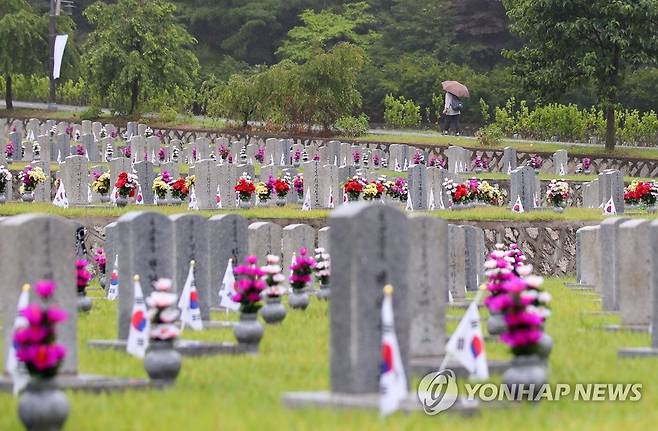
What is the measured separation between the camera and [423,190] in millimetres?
37906

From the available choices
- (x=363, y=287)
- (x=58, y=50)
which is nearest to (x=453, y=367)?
(x=363, y=287)

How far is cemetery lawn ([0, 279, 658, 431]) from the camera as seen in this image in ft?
41.2

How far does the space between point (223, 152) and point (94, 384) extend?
124ft

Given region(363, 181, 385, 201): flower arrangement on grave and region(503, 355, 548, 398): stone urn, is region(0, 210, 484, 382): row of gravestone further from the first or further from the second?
region(363, 181, 385, 201): flower arrangement on grave

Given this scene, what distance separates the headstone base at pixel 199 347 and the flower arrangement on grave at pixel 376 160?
112 ft

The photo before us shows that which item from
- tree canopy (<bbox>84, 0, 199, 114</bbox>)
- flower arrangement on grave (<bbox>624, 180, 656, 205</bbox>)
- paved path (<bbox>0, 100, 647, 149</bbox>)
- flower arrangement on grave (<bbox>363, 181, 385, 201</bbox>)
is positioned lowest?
flower arrangement on grave (<bbox>624, 180, 656, 205</bbox>)

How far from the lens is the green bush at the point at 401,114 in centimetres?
6631

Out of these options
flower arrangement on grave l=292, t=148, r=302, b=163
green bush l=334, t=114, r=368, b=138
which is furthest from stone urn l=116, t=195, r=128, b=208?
green bush l=334, t=114, r=368, b=138

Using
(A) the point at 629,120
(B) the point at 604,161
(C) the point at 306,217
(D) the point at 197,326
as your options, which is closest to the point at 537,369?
(D) the point at 197,326

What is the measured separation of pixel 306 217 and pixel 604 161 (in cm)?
1944

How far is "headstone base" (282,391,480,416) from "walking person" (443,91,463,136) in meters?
48.3

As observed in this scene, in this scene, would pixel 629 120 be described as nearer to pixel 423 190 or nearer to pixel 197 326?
pixel 423 190

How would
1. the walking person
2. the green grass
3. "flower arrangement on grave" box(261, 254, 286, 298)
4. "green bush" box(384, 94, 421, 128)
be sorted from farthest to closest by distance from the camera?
1. "green bush" box(384, 94, 421, 128)
2. the walking person
3. the green grass
4. "flower arrangement on grave" box(261, 254, 286, 298)

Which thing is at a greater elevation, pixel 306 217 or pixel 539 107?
pixel 539 107
